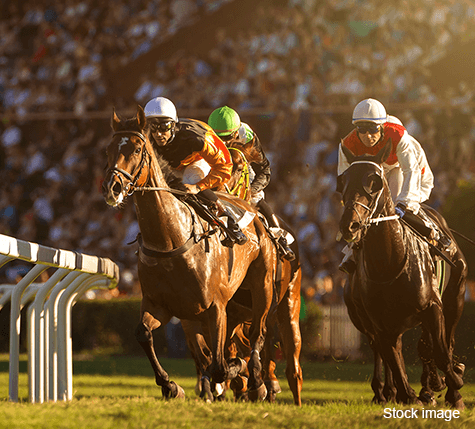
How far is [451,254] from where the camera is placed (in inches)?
201

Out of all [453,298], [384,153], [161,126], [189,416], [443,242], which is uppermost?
[161,126]

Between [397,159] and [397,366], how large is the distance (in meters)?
1.37

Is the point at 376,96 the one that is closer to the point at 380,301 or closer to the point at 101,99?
the point at 101,99

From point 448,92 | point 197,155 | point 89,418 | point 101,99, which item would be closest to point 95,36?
point 101,99

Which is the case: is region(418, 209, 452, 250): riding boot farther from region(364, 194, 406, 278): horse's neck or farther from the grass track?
the grass track

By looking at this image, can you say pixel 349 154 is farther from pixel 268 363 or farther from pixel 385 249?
pixel 268 363

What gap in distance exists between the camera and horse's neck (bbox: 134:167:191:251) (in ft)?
12.9

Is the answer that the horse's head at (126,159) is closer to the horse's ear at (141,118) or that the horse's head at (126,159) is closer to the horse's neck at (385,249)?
the horse's ear at (141,118)

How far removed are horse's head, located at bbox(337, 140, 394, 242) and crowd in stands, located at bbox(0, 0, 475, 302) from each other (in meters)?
7.17

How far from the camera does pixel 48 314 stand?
4.09 metres

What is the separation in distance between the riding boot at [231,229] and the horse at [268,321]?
715 mm

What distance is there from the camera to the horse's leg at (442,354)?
14.2 feet

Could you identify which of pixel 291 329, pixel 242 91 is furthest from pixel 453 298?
pixel 242 91

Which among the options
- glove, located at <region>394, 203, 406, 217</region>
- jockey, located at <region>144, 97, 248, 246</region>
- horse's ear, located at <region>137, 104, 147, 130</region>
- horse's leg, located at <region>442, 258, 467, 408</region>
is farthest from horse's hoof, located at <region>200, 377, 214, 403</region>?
horse's leg, located at <region>442, 258, 467, 408</region>
